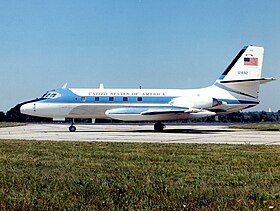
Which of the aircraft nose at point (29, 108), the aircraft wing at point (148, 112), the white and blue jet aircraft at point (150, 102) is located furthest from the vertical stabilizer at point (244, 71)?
the aircraft nose at point (29, 108)

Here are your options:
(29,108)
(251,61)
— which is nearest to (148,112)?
(29,108)

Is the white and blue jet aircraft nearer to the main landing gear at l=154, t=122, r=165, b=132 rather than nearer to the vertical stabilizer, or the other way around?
the vertical stabilizer

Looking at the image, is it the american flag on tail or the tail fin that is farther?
the american flag on tail

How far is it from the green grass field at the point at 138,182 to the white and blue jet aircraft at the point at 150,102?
19.5 metres

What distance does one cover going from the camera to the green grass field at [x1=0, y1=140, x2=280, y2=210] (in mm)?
5996

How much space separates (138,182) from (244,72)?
27283 millimetres

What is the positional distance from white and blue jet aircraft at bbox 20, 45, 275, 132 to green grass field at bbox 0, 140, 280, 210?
19454 mm

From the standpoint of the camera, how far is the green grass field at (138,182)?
5996 millimetres

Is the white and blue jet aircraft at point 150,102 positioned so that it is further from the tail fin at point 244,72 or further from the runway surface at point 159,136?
the runway surface at point 159,136

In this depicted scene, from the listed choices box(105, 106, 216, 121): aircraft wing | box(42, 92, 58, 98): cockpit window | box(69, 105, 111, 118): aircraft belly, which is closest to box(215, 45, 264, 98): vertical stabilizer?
box(105, 106, 216, 121): aircraft wing

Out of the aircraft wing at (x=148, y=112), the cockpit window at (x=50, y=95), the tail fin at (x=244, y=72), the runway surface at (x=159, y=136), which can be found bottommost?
the runway surface at (x=159, y=136)

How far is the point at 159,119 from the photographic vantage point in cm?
3256

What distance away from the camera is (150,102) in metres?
31.9

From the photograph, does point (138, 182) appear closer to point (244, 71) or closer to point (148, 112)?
point (148, 112)
